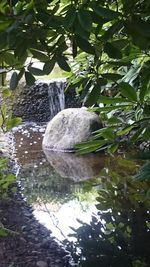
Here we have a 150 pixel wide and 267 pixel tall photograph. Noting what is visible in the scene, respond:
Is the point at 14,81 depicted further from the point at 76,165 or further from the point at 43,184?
the point at 76,165

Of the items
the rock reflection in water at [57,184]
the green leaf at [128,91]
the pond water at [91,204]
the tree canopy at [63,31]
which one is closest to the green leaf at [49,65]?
the tree canopy at [63,31]

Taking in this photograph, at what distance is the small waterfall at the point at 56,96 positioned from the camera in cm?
1009

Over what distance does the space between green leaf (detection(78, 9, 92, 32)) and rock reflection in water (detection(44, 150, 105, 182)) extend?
16.3ft

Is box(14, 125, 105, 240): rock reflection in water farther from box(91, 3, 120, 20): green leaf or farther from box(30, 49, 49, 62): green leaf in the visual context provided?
box(91, 3, 120, 20): green leaf

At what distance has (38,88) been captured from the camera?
10172 millimetres

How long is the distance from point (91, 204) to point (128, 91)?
3528 mm

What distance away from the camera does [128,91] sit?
43.7 inches

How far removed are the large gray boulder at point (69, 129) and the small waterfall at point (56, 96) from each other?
83.4 inches

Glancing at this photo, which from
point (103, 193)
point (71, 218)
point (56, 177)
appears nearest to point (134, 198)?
point (103, 193)

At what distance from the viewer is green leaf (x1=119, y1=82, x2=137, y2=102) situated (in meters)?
1.10

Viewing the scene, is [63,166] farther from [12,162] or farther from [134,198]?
[134,198]

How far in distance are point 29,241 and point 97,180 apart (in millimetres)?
2188

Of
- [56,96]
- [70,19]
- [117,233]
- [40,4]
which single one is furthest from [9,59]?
[56,96]

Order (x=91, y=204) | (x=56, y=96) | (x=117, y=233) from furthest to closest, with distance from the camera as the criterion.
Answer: (x=56, y=96), (x=91, y=204), (x=117, y=233)
